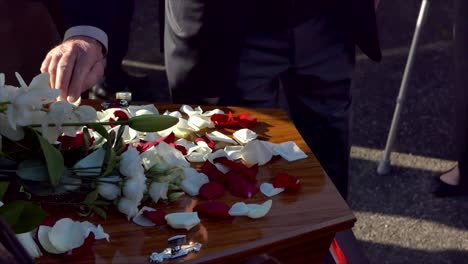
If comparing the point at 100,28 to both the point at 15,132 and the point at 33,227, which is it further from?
the point at 33,227

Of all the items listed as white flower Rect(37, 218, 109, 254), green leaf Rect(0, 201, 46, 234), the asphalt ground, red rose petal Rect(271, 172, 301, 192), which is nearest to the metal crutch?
the asphalt ground

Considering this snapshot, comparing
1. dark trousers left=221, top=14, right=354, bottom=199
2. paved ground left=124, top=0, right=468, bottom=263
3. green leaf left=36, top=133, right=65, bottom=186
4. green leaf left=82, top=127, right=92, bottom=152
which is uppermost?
green leaf left=36, top=133, right=65, bottom=186

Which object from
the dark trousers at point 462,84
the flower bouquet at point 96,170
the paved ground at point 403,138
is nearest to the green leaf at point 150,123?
the flower bouquet at point 96,170

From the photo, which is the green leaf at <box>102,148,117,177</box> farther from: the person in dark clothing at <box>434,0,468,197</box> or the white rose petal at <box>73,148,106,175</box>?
the person in dark clothing at <box>434,0,468,197</box>

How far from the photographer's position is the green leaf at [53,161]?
4.16 feet

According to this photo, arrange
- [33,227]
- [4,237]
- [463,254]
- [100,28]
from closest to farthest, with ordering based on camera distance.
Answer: [4,237]
[33,227]
[100,28]
[463,254]

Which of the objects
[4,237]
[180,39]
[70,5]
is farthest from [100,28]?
[4,237]

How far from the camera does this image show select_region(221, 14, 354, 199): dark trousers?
2084mm

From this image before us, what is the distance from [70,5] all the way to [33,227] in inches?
29.4

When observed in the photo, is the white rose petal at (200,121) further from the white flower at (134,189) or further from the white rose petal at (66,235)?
the white rose petal at (66,235)

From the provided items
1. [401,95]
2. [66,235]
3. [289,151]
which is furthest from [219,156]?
[401,95]

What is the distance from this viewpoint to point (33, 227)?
1.21 m

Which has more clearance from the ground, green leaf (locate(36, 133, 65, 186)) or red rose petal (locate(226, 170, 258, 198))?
green leaf (locate(36, 133, 65, 186))

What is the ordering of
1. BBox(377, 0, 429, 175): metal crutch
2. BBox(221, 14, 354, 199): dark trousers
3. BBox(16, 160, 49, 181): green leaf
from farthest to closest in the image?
BBox(377, 0, 429, 175): metal crutch → BBox(221, 14, 354, 199): dark trousers → BBox(16, 160, 49, 181): green leaf
